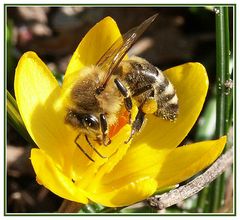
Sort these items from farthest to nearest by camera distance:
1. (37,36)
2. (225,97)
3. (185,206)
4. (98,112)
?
(37,36), (185,206), (225,97), (98,112)

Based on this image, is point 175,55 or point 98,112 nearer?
point 98,112

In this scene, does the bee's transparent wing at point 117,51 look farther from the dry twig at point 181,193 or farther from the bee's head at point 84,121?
the dry twig at point 181,193

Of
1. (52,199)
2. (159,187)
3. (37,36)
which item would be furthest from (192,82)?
(37,36)

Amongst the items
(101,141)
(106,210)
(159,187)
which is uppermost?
(101,141)

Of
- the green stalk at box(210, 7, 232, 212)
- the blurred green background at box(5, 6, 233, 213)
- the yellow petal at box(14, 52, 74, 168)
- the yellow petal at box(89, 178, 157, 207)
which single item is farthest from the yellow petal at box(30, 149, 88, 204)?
the blurred green background at box(5, 6, 233, 213)

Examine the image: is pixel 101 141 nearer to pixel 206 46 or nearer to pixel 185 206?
pixel 185 206

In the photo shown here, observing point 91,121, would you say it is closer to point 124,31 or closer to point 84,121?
point 84,121
